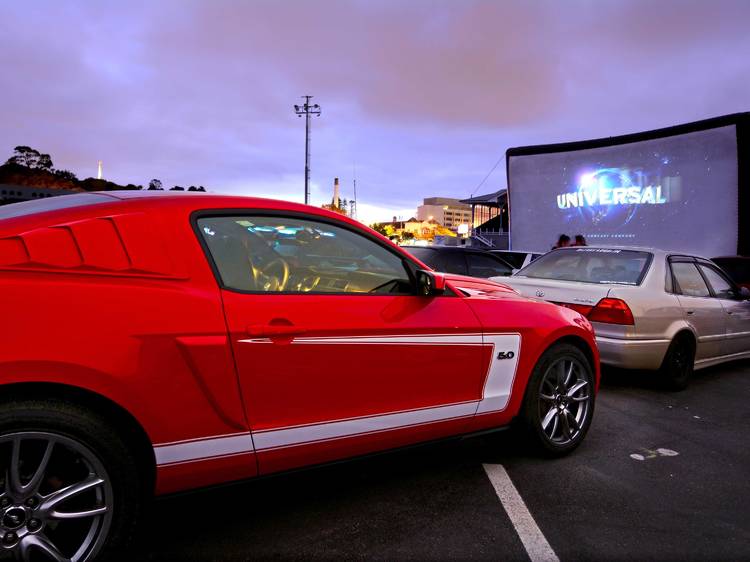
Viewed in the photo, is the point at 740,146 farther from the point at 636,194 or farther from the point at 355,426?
the point at 355,426

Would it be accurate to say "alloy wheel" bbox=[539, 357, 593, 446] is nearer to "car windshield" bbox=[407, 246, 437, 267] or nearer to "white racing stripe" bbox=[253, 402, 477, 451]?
"white racing stripe" bbox=[253, 402, 477, 451]

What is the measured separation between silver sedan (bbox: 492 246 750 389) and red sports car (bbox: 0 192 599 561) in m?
2.48

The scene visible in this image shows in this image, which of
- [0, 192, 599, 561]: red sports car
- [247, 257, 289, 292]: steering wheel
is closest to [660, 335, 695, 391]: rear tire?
[0, 192, 599, 561]: red sports car

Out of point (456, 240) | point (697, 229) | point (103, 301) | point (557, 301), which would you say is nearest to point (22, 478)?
point (103, 301)

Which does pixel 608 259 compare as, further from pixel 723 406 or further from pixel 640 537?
pixel 640 537

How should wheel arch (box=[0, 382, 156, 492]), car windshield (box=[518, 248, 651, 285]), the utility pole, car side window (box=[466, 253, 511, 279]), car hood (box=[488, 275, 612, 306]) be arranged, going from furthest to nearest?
the utility pole, car side window (box=[466, 253, 511, 279]), car windshield (box=[518, 248, 651, 285]), car hood (box=[488, 275, 612, 306]), wheel arch (box=[0, 382, 156, 492])

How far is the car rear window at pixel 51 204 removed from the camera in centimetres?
213

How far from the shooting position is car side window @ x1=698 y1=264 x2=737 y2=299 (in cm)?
594

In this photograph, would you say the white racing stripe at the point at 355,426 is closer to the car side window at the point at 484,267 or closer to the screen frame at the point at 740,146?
the car side window at the point at 484,267

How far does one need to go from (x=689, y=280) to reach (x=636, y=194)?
380 inches

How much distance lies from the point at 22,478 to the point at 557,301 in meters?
4.62

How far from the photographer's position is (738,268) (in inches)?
351

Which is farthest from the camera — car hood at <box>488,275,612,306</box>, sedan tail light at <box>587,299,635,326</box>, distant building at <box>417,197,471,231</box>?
distant building at <box>417,197,471,231</box>

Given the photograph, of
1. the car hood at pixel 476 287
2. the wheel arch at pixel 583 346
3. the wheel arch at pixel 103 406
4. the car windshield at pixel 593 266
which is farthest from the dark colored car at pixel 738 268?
the wheel arch at pixel 103 406
